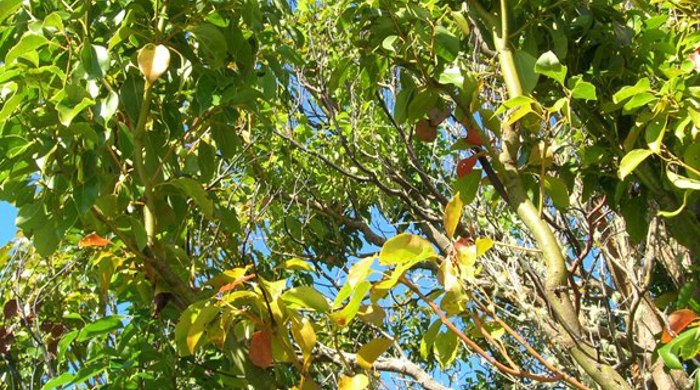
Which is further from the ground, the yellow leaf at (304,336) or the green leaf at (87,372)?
the green leaf at (87,372)

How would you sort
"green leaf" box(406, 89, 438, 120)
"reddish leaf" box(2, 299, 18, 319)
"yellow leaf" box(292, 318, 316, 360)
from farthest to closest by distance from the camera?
1. "reddish leaf" box(2, 299, 18, 319)
2. "green leaf" box(406, 89, 438, 120)
3. "yellow leaf" box(292, 318, 316, 360)

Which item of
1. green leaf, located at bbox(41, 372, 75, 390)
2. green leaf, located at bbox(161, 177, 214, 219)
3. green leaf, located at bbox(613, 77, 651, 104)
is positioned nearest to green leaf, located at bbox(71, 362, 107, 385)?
green leaf, located at bbox(41, 372, 75, 390)

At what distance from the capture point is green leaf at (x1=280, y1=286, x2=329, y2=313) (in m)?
Result: 1.43

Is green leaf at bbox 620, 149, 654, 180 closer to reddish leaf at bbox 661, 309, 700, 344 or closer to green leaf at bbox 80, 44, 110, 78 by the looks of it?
reddish leaf at bbox 661, 309, 700, 344

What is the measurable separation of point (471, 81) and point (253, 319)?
61 centimetres

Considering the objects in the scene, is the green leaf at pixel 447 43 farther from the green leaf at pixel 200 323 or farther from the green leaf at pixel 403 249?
the green leaf at pixel 200 323

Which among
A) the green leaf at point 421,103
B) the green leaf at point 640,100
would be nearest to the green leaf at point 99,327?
the green leaf at point 421,103

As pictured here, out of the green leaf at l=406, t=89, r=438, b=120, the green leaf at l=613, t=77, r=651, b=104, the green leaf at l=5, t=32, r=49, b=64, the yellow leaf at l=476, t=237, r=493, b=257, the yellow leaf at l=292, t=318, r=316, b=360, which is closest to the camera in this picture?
the yellow leaf at l=476, t=237, r=493, b=257

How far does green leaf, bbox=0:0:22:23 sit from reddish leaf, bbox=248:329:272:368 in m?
0.70

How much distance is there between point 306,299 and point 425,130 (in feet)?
2.06

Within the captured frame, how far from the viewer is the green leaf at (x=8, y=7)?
1573 mm

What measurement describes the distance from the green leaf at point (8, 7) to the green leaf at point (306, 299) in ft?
2.25

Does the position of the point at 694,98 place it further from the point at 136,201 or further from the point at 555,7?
the point at 136,201

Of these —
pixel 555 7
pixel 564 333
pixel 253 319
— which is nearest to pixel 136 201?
pixel 253 319
